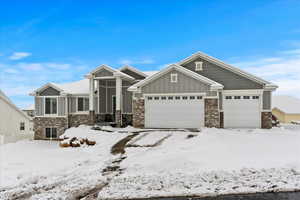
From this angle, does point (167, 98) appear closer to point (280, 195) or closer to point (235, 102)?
point (235, 102)

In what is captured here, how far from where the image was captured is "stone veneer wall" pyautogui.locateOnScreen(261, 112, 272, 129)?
19.2 metres

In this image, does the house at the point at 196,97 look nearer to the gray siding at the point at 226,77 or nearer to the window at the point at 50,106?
the gray siding at the point at 226,77

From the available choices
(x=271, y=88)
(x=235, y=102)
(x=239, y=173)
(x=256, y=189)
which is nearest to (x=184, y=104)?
(x=235, y=102)

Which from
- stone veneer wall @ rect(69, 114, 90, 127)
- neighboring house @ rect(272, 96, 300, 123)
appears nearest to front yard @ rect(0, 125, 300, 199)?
stone veneer wall @ rect(69, 114, 90, 127)

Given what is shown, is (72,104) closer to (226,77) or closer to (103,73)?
(103,73)

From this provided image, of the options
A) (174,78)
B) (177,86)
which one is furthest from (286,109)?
(174,78)

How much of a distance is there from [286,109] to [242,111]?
32.6 metres

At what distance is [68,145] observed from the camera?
16.0 m

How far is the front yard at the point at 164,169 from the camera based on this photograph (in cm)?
734

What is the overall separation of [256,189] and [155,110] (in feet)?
41.8

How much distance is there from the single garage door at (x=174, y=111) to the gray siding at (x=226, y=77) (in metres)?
3.19

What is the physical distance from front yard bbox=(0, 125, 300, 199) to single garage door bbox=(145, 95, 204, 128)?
4.40m

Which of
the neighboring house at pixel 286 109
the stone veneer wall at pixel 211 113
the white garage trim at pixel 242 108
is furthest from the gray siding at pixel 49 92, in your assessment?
the neighboring house at pixel 286 109

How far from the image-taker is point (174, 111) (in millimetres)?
19062
